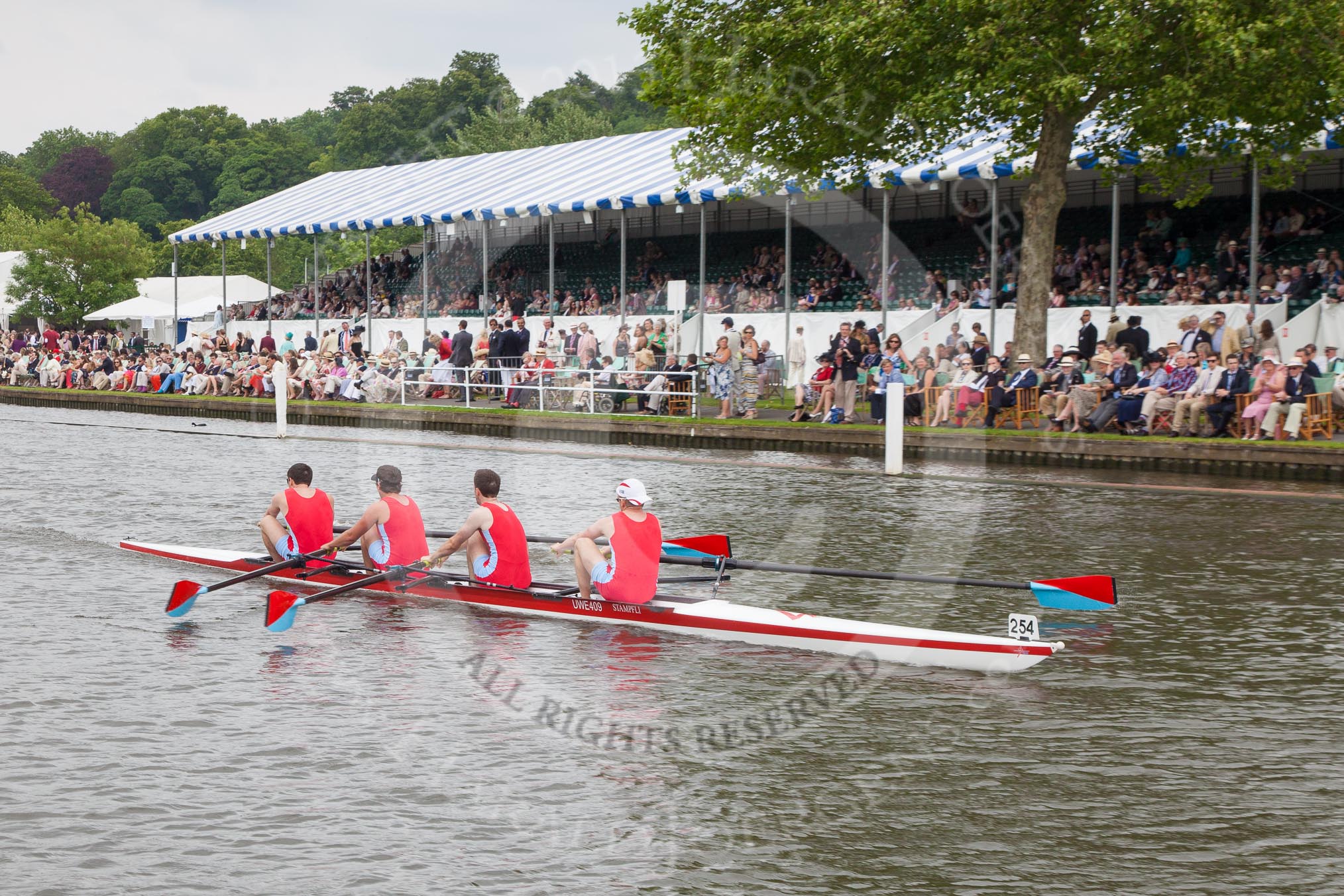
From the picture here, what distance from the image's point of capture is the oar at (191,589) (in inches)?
436

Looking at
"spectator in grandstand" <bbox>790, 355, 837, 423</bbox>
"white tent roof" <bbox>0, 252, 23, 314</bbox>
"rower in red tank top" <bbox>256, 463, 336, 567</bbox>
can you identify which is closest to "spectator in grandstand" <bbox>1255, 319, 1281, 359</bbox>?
"spectator in grandstand" <bbox>790, 355, 837, 423</bbox>

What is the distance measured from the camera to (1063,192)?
2558cm

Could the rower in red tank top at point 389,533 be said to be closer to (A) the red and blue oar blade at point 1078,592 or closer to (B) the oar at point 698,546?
(B) the oar at point 698,546

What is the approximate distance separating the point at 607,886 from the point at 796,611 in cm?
571

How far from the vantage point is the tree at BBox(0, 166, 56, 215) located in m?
118

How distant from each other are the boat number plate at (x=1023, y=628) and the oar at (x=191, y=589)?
5938 millimetres

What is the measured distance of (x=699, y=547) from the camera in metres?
12.1

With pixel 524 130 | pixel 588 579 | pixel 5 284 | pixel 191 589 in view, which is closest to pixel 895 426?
pixel 588 579

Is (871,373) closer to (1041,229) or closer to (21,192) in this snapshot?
(1041,229)

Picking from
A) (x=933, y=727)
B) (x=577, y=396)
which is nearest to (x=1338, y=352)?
(x=577, y=396)

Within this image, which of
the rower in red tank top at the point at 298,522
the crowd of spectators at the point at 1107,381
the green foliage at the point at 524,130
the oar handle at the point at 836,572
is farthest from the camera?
the green foliage at the point at 524,130

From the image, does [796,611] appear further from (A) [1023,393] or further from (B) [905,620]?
(A) [1023,393]

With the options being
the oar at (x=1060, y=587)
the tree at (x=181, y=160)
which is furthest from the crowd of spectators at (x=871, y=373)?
the tree at (x=181, y=160)

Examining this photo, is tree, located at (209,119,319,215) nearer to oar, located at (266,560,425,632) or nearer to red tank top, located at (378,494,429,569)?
red tank top, located at (378,494,429,569)
